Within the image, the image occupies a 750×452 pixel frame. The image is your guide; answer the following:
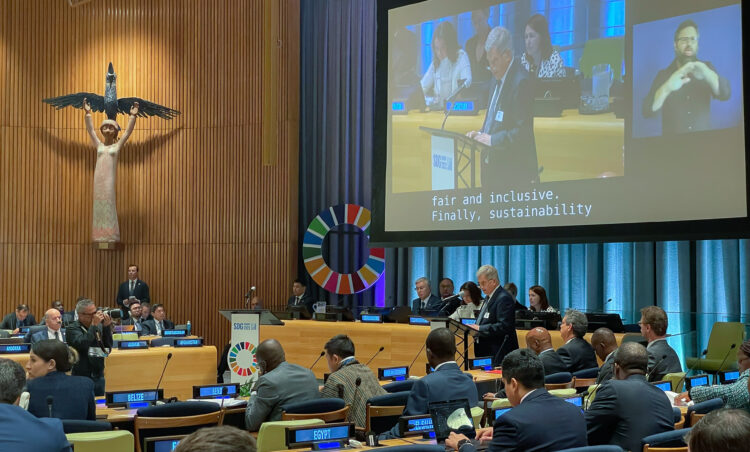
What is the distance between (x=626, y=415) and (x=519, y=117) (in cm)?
592

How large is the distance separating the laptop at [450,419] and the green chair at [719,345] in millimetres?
5131

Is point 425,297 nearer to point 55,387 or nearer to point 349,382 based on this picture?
point 349,382

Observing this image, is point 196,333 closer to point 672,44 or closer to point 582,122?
point 582,122

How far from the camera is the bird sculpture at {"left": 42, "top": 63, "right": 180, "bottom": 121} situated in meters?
14.8

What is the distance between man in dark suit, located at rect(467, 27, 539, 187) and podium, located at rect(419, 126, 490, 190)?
0.39ft

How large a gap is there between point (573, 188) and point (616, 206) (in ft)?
1.78

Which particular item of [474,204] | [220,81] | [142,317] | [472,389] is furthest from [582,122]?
[220,81]

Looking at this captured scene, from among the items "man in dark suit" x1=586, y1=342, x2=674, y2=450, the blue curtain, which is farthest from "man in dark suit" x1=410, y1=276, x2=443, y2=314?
"man in dark suit" x1=586, y1=342, x2=674, y2=450

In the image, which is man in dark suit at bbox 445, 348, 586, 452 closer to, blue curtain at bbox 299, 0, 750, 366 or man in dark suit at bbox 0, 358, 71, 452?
man in dark suit at bbox 0, 358, 71, 452

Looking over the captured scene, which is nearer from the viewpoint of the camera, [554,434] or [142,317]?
[554,434]

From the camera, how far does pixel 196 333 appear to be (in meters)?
14.8

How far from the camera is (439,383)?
4801 mm

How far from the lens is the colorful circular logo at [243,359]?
29.9 feet

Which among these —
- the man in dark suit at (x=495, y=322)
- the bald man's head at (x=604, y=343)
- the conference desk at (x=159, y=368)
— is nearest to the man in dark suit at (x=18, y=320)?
the conference desk at (x=159, y=368)
